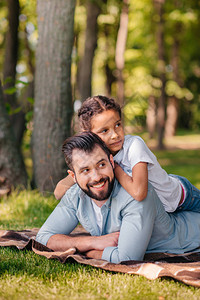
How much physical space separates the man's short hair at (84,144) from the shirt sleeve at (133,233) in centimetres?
47

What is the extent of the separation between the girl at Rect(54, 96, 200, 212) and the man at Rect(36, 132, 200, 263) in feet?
0.38

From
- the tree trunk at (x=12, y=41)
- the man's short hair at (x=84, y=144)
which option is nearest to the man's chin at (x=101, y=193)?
the man's short hair at (x=84, y=144)

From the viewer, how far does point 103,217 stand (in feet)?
10.6

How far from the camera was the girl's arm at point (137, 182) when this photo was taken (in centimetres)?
302

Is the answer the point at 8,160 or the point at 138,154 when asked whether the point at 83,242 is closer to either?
the point at 138,154

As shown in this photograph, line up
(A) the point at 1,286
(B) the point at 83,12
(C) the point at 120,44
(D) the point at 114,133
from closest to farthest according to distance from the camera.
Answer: (A) the point at 1,286, (D) the point at 114,133, (C) the point at 120,44, (B) the point at 83,12

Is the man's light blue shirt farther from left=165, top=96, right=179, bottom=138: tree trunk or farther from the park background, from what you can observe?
left=165, top=96, right=179, bottom=138: tree trunk

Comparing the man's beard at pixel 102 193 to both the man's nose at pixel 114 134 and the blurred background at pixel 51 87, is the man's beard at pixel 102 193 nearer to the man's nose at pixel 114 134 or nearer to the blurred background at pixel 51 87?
the man's nose at pixel 114 134

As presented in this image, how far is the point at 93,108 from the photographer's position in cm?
340

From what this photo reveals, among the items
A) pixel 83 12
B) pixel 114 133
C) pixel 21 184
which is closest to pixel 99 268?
pixel 114 133

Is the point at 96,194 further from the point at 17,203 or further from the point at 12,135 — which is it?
the point at 12,135

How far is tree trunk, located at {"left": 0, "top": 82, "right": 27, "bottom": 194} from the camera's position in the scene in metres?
5.84

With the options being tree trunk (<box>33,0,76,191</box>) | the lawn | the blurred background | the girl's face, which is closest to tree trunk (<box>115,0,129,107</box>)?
the blurred background

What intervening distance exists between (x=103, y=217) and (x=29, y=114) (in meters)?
3.39
